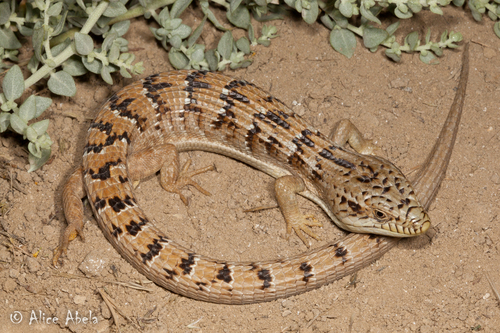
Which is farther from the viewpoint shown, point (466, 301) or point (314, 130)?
point (314, 130)

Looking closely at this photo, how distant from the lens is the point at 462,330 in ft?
16.0

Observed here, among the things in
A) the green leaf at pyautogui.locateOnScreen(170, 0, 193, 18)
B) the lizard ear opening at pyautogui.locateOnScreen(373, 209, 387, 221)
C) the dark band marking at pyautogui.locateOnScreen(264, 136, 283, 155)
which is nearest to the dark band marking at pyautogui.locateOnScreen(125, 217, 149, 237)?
the dark band marking at pyautogui.locateOnScreen(264, 136, 283, 155)

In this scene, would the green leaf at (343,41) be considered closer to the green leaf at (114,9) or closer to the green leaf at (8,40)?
the green leaf at (114,9)

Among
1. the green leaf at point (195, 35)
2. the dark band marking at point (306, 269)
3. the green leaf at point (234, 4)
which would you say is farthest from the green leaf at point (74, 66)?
the dark band marking at point (306, 269)

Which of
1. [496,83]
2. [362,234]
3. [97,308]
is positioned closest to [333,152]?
[362,234]

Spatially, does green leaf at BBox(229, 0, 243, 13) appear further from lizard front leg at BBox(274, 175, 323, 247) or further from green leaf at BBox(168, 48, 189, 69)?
lizard front leg at BBox(274, 175, 323, 247)

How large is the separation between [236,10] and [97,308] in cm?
340

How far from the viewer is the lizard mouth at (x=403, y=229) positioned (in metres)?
4.77

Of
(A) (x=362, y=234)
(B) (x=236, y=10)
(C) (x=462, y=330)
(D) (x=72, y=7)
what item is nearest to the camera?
(C) (x=462, y=330)

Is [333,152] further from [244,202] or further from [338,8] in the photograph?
[338,8]

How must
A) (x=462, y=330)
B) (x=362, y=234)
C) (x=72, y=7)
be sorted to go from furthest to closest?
(x=72, y=7), (x=362, y=234), (x=462, y=330)

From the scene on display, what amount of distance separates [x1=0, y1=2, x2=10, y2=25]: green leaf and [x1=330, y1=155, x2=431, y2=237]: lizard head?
145 inches

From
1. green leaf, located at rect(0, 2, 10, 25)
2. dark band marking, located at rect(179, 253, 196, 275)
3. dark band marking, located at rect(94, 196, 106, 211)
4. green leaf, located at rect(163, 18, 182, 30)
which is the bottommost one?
dark band marking, located at rect(179, 253, 196, 275)

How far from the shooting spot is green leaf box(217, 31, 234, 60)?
5.89 m
